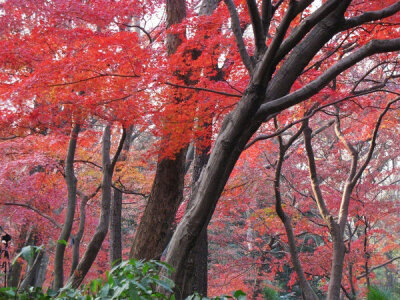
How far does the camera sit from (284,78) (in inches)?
154

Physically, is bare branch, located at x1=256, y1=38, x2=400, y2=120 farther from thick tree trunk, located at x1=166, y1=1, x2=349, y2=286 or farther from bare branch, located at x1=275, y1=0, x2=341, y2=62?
bare branch, located at x1=275, y1=0, x2=341, y2=62

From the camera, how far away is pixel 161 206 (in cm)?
610

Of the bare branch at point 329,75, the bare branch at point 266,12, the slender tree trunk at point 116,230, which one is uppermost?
the bare branch at point 266,12

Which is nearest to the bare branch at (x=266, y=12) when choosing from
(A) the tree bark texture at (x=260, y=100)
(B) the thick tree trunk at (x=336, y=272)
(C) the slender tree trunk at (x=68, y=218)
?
(A) the tree bark texture at (x=260, y=100)

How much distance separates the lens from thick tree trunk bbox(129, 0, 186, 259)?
5988 millimetres

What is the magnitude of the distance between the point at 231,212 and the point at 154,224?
23.0ft

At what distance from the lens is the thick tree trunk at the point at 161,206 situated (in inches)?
236

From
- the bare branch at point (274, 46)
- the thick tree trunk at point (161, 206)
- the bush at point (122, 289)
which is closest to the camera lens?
the bush at point (122, 289)

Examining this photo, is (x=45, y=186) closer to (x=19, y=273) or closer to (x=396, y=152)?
(x=19, y=273)

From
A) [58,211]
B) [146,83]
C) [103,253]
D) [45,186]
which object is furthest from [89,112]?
[103,253]

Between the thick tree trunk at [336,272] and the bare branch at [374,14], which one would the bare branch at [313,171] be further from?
the bare branch at [374,14]

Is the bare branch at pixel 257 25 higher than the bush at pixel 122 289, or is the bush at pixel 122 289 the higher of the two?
the bare branch at pixel 257 25

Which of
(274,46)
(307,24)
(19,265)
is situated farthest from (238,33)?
(19,265)

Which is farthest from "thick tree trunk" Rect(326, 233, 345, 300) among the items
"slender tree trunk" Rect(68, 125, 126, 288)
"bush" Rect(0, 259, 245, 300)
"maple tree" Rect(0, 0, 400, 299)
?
"bush" Rect(0, 259, 245, 300)
